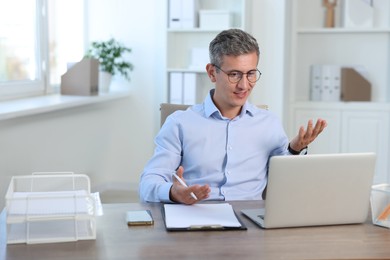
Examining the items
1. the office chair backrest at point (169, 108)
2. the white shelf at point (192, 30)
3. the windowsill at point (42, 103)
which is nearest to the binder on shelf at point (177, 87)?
the white shelf at point (192, 30)

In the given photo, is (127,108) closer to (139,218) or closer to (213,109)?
(213,109)

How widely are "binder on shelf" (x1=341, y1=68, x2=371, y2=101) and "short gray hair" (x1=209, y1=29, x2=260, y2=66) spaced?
8.02 ft

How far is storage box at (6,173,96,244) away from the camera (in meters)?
1.44

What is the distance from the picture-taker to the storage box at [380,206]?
5.40 ft

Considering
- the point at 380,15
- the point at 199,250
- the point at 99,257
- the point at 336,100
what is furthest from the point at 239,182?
the point at 380,15

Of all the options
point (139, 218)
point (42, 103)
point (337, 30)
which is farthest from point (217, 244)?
point (337, 30)

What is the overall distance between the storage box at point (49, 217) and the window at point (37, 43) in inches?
85.8

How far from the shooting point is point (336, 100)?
14.5 feet

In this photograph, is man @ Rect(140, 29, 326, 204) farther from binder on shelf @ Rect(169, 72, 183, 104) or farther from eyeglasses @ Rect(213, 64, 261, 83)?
binder on shelf @ Rect(169, 72, 183, 104)

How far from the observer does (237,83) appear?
207 centimetres

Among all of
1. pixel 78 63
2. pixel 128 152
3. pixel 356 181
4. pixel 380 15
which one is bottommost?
pixel 128 152

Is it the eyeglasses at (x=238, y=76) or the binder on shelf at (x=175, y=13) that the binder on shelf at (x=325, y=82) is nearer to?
the binder on shelf at (x=175, y=13)

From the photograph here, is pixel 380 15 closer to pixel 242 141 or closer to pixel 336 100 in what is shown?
pixel 336 100

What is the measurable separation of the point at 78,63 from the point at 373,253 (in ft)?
9.67
